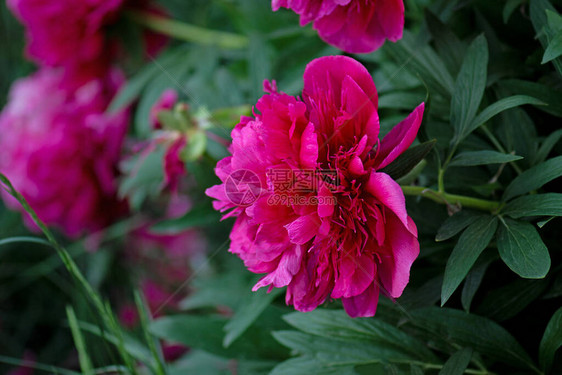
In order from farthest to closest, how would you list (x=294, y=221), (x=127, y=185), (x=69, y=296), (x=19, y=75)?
(x=19, y=75), (x=69, y=296), (x=127, y=185), (x=294, y=221)

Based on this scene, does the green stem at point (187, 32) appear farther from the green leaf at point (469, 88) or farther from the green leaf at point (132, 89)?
the green leaf at point (469, 88)

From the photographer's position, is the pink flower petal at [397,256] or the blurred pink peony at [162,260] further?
the blurred pink peony at [162,260]

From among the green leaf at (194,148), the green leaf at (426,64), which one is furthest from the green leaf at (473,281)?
the green leaf at (194,148)

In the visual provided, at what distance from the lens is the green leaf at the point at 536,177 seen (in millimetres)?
286

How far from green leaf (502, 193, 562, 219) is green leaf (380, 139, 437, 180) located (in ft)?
0.21

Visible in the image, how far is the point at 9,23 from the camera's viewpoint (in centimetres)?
98

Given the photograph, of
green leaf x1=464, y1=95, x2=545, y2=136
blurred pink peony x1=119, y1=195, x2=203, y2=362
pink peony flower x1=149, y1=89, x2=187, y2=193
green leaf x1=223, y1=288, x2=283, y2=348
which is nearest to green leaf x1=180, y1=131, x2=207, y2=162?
pink peony flower x1=149, y1=89, x2=187, y2=193

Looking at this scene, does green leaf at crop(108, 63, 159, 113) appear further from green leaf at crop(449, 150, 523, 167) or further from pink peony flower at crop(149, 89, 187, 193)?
green leaf at crop(449, 150, 523, 167)

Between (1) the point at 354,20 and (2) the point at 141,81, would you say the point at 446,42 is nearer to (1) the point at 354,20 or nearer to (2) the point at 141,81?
(1) the point at 354,20

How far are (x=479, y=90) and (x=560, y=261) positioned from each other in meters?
0.12

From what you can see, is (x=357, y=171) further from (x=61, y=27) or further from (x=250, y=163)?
(x=61, y=27)

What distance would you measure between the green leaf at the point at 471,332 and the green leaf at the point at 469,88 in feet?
0.35

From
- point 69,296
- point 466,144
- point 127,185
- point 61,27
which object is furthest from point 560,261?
point 69,296

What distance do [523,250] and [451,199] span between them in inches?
1.8
